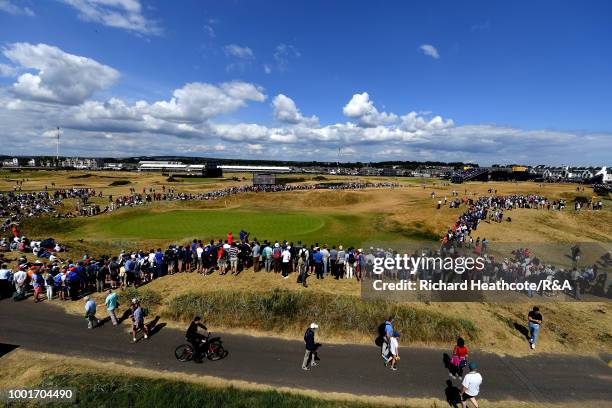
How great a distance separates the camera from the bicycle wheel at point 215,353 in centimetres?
1360

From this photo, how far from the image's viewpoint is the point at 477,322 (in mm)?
16594

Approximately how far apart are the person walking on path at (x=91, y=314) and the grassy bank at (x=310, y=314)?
2.93 metres

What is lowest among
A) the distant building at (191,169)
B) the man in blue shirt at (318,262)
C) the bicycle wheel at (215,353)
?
the bicycle wheel at (215,353)

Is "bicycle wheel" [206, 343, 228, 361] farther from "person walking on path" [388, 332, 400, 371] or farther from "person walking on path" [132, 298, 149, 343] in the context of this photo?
"person walking on path" [388, 332, 400, 371]

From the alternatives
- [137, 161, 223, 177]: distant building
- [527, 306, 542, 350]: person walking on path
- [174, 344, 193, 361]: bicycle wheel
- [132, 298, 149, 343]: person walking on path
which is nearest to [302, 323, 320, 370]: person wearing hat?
[174, 344, 193, 361]: bicycle wheel

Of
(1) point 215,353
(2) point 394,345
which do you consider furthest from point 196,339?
(2) point 394,345

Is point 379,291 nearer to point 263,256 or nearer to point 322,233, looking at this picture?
point 263,256

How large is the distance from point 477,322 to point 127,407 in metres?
15.3

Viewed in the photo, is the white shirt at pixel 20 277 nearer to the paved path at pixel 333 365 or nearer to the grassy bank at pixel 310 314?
the paved path at pixel 333 365

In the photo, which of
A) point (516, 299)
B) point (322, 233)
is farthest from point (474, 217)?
point (516, 299)

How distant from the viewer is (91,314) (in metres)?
15.1

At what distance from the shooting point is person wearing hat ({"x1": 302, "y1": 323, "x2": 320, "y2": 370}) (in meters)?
12.8

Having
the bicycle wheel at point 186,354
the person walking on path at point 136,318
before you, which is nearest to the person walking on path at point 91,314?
the person walking on path at point 136,318

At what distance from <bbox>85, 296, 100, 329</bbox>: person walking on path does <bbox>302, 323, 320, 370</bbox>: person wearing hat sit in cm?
965
